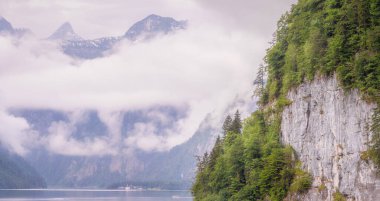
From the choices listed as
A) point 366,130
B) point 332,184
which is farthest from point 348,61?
point 332,184

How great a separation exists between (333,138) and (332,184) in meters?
4.76

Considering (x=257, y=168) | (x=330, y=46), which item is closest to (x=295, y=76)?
(x=330, y=46)

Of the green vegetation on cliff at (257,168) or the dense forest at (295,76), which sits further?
the green vegetation on cliff at (257,168)

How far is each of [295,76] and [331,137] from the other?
11.0 meters

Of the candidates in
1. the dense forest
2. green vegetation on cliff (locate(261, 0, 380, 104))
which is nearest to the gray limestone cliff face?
the dense forest

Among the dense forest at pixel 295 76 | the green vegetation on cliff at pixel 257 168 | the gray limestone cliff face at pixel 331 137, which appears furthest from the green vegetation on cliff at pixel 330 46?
the green vegetation on cliff at pixel 257 168

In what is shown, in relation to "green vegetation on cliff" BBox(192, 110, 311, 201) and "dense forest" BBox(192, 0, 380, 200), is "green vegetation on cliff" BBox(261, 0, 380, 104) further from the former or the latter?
"green vegetation on cliff" BBox(192, 110, 311, 201)

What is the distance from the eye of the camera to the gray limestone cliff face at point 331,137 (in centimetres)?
4947

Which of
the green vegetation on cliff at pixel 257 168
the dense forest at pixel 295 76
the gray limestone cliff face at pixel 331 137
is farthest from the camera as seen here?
the green vegetation on cliff at pixel 257 168

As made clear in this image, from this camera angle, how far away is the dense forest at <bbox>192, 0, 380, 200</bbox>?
2004 inches

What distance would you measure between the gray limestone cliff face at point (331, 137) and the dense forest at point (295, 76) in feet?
3.62

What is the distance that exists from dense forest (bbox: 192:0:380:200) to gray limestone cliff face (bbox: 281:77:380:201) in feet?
3.62

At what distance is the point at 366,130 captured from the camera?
4919 cm

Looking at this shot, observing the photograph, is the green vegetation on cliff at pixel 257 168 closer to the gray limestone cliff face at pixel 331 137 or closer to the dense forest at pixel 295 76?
the dense forest at pixel 295 76
